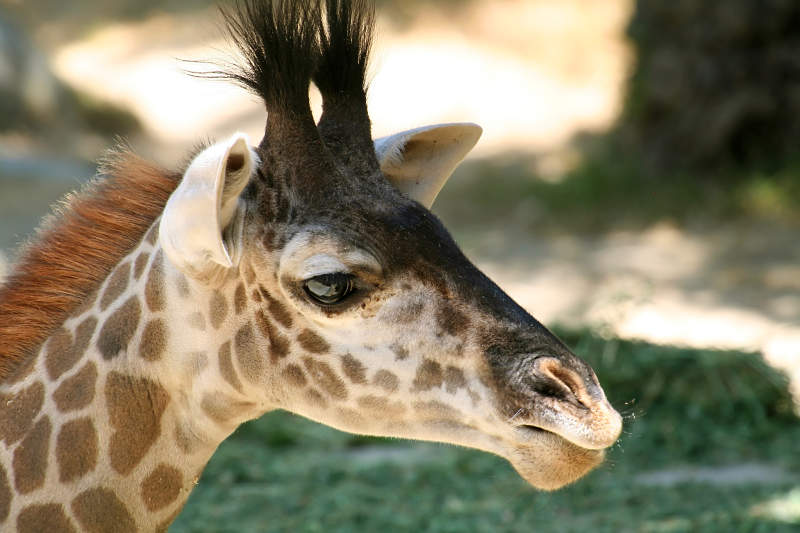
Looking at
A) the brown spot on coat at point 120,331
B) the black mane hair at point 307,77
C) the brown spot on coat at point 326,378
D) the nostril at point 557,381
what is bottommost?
the brown spot on coat at point 120,331

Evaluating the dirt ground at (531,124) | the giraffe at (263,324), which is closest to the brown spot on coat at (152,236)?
the giraffe at (263,324)

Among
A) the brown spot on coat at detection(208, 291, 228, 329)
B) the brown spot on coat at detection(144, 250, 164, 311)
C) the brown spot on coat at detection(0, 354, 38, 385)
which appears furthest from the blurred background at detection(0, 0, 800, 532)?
the brown spot on coat at detection(208, 291, 228, 329)

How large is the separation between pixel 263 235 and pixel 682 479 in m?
3.71

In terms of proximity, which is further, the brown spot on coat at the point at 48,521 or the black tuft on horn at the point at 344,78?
the black tuft on horn at the point at 344,78

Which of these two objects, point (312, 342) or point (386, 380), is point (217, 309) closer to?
point (312, 342)

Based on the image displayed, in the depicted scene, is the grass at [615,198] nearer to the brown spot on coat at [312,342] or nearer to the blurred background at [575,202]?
the blurred background at [575,202]

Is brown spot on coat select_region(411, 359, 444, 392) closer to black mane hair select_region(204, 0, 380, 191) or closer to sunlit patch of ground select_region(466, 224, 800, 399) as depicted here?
black mane hair select_region(204, 0, 380, 191)

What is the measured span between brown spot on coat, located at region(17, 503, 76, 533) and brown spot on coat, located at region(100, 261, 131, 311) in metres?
0.57

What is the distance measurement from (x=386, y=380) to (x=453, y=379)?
0.18m

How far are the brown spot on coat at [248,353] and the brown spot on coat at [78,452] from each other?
1.57 ft

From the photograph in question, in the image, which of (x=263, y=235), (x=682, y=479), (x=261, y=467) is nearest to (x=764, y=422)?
(x=682, y=479)

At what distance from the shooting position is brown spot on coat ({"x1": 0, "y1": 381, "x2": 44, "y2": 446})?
9.62 ft

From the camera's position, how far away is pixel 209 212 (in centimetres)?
253

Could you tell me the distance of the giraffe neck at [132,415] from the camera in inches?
111
